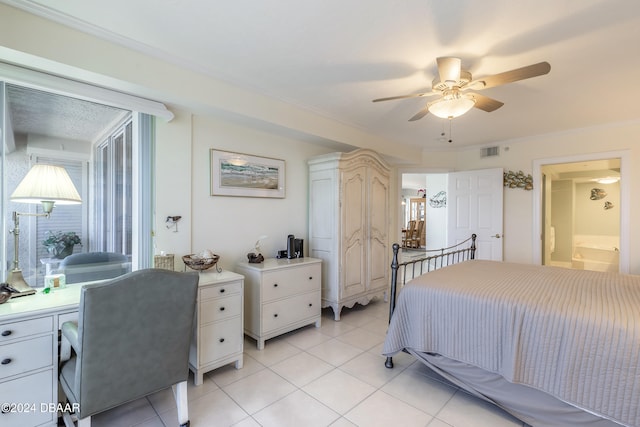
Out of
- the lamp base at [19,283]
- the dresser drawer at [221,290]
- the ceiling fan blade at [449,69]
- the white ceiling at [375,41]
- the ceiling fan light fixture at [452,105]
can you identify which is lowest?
the dresser drawer at [221,290]

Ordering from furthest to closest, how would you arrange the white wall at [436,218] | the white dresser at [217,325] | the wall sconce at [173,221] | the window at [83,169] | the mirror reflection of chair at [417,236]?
1. the mirror reflection of chair at [417,236]
2. the white wall at [436,218]
3. the wall sconce at [173,221]
4. the white dresser at [217,325]
5. the window at [83,169]

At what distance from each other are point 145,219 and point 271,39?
1.73 meters

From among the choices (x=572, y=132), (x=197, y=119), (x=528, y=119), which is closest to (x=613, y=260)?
(x=572, y=132)

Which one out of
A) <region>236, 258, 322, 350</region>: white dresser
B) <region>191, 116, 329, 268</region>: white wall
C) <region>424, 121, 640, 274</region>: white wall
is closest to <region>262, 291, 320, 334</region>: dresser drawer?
<region>236, 258, 322, 350</region>: white dresser

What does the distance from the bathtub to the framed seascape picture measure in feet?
19.2

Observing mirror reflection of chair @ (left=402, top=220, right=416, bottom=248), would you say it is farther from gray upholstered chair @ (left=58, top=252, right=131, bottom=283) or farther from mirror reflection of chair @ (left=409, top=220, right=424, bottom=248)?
gray upholstered chair @ (left=58, top=252, right=131, bottom=283)

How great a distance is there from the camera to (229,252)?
117 inches

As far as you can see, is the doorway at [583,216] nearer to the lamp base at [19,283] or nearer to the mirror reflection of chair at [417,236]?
the mirror reflection of chair at [417,236]

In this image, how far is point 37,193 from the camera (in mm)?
1755

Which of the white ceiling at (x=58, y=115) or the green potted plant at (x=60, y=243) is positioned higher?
the white ceiling at (x=58, y=115)

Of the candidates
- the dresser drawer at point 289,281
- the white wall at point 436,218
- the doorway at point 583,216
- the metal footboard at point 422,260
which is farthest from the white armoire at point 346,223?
the white wall at point 436,218

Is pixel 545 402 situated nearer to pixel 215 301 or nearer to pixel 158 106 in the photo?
pixel 215 301

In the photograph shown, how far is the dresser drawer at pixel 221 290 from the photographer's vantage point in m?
2.20

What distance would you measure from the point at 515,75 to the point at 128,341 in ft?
9.11
